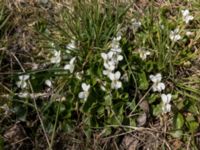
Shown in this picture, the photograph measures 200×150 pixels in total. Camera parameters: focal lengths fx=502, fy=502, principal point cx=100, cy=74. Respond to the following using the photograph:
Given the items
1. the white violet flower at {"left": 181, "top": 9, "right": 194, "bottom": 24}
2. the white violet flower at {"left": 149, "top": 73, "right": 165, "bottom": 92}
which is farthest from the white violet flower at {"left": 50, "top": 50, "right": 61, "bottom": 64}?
the white violet flower at {"left": 181, "top": 9, "right": 194, "bottom": 24}

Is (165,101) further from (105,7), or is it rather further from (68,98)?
(105,7)

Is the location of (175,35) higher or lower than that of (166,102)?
higher

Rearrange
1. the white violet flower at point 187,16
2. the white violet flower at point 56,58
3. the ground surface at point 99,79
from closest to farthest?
the ground surface at point 99,79 → the white violet flower at point 56,58 → the white violet flower at point 187,16

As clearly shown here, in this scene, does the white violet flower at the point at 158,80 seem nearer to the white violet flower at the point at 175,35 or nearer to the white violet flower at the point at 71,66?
the white violet flower at the point at 175,35

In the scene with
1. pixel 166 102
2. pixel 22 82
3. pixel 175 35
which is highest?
pixel 175 35

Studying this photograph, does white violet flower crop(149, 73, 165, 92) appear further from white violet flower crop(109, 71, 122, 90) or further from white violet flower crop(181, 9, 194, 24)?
white violet flower crop(181, 9, 194, 24)

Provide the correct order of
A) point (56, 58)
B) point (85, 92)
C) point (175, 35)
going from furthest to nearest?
point (175, 35) < point (56, 58) < point (85, 92)

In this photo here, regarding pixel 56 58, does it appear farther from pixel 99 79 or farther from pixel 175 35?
pixel 175 35

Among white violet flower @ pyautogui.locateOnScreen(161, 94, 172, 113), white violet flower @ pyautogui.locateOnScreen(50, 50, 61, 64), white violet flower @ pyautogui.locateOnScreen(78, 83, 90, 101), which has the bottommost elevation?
white violet flower @ pyautogui.locateOnScreen(161, 94, 172, 113)

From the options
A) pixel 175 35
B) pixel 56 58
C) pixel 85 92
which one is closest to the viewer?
pixel 85 92

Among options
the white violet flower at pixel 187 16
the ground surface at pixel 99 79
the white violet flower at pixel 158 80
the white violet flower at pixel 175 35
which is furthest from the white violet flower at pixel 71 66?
the white violet flower at pixel 187 16

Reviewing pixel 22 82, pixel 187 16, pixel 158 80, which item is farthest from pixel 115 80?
pixel 187 16
